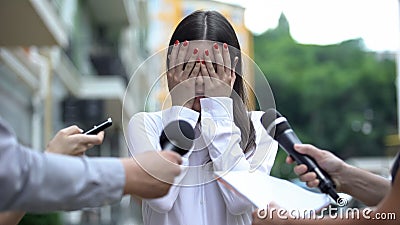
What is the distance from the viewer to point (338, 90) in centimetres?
5309

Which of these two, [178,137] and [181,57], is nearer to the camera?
[178,137]

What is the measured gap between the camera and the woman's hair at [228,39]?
2621mm

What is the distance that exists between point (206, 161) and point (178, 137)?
0.29 meters

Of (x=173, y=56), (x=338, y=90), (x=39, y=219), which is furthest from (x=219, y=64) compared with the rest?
(x=338, y=90)

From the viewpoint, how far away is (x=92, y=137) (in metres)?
2.39

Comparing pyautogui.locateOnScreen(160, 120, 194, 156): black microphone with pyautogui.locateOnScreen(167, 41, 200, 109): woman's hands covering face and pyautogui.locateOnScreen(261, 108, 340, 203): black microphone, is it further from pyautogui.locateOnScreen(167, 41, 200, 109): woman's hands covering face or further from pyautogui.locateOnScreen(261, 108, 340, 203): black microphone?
pyautogui.locateOnScreen(261, 108, 340, 203): black microphone

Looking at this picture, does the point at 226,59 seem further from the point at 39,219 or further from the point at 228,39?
the point at 39,219

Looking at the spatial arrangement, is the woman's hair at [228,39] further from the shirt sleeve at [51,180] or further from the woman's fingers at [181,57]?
the shirt sleeve at [51,180]

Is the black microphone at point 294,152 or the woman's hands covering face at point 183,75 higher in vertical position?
the woman's hands covering face at point 183,75

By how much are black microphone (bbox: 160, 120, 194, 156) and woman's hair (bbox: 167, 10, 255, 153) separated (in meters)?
0.27

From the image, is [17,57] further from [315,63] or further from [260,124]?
[315,63]

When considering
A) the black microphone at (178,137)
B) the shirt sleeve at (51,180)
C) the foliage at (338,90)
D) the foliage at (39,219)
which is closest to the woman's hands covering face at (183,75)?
the black microphone at (178,137)

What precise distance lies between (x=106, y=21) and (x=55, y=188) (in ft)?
74.5

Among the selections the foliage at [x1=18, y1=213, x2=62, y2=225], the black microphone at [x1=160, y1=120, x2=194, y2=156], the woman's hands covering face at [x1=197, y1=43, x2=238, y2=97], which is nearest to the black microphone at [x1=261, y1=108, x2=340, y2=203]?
the woman's hands covering face at [x1=197, y1=43, x2=238, y2=97]
